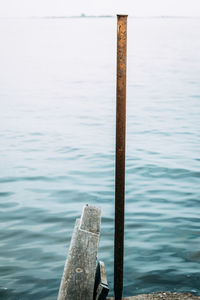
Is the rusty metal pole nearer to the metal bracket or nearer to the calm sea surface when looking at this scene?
the metal bracket

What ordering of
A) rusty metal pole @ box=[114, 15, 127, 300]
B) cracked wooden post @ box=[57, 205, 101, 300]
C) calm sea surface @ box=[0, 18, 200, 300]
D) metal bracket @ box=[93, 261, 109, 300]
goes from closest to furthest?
cracked wooden post @ box=[57, 205, 101, 300] → metal bracket @ box=[93, 261, 109, 300] → rusty metal pole @ box=[114, 15, 127, 300] → calm sea surface @ box=[0, 18, 200, 300]

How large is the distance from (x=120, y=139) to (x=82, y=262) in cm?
119

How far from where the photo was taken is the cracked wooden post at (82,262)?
12.3 ft

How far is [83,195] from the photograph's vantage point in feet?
34.4

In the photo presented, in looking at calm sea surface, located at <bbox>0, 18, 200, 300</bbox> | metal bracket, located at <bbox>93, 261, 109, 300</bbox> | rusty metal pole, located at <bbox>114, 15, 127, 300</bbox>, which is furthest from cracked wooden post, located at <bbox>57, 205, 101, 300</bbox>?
calm sea surface, located at <bbox>0, 18, 200, 300</bbox>

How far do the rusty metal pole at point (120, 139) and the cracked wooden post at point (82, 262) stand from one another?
0.29 m

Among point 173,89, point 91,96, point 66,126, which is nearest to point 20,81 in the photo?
point 91,96

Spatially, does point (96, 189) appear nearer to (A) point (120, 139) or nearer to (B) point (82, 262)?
(A) point (120, 139)

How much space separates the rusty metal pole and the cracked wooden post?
0.29 meters

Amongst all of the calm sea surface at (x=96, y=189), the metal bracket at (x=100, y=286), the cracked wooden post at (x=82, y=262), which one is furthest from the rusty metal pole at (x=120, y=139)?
the calm sea surface at (x=96, y=189)

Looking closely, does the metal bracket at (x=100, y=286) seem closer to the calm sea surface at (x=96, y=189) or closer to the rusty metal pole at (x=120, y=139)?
the rusty metal pole at (x=120, y=139)

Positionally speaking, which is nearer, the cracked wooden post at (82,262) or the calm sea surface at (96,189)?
the cracked wooden post at (82,262)

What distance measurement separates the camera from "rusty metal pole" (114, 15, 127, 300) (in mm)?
4102

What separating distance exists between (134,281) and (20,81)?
3141cm
